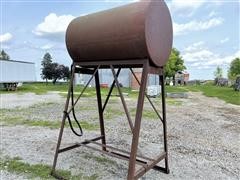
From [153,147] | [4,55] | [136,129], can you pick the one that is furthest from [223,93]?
[4,55]

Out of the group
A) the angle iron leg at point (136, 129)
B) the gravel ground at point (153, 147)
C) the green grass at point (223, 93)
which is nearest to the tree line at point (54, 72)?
the green grass at point (223, 93)

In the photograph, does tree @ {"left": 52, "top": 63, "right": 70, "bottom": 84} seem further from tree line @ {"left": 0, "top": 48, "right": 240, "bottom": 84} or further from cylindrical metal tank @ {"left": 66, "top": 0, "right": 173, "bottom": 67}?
cylindrical metal tank @ {"left": 66, "top": 0, "right": 173, "bottom": 67}

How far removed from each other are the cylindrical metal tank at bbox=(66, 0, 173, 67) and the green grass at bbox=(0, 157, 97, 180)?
164cm

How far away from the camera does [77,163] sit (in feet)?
12.7

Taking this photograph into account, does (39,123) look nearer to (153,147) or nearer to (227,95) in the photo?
(153,147)

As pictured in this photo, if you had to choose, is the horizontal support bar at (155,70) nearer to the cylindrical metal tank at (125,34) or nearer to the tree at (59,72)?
the cylindrical metal tank at (125,34)

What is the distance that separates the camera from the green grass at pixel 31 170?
11.1ft

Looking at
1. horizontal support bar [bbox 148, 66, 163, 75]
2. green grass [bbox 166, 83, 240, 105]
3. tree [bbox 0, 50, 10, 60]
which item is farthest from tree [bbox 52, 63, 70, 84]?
horizontal support bar [bbox 148, 66, 163, 75]

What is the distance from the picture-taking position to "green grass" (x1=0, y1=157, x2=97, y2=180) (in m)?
3.39

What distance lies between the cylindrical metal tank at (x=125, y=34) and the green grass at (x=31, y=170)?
164cm

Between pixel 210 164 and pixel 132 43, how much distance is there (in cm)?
247

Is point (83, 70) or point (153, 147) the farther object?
point (153, 147)

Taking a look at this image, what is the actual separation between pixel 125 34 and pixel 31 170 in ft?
7.87

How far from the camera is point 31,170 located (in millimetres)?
3588
